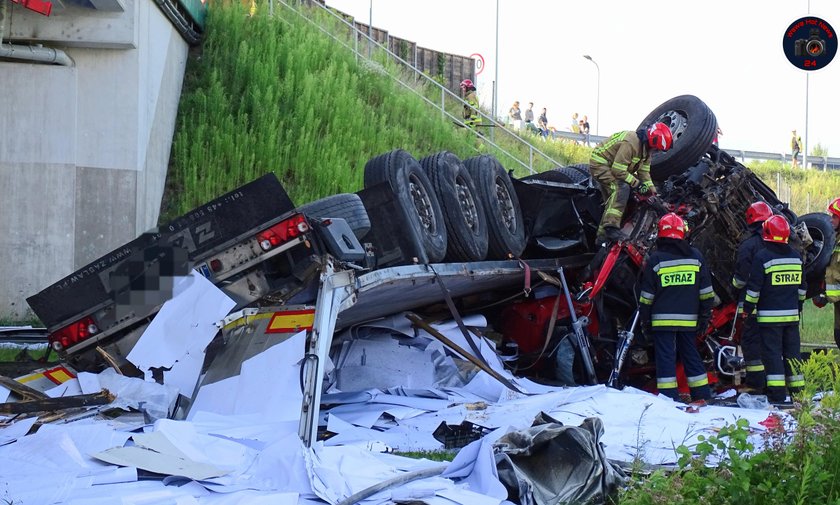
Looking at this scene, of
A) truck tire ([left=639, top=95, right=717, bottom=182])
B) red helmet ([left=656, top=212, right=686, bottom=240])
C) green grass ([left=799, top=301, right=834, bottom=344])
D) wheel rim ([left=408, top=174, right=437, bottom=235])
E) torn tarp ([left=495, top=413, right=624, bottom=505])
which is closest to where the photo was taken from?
torn tarp ([left=495, top=413, right=624, bottom=505])

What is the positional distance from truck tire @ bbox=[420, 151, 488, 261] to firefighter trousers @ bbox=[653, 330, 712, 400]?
162 centimetres

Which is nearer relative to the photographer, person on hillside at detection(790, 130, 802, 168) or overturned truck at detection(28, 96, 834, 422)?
overturned truck at detection(28, 96, 834, 422)

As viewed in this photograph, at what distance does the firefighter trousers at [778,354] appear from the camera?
831 cm

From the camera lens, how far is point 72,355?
6.02 m

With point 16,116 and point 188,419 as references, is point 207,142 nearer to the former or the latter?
point 16,116

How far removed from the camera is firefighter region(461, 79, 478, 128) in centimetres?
2173

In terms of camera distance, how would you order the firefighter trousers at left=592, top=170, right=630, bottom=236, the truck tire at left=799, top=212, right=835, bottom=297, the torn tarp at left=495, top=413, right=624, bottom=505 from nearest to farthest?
the torn tarp at left=495, top=413, right=624, bottom=505, the firefighter trousers at left=592, top=170, right=630, bottom=236, the truck tire at left=799, top=212, right=835, bottom=297

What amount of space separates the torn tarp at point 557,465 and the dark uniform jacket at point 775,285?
411 cm

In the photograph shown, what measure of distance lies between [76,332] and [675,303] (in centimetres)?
465

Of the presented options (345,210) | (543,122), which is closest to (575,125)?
(543,122)

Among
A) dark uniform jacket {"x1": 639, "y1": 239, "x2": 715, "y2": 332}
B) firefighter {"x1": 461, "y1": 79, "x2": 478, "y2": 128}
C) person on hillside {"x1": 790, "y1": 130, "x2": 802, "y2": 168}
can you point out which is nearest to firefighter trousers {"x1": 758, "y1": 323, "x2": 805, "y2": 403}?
dark uniform jacket {"x1": 639, "y1": 239, "x2": 715, "y2": 332}

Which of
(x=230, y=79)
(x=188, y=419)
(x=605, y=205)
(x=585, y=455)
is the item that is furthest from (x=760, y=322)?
(x=230, y=79)

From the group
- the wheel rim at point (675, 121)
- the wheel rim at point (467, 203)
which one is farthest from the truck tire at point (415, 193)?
→ the wheel rim at point (675, 121)

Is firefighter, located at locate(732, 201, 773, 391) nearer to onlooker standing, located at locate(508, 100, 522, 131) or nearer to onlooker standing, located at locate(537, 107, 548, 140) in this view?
onlooker standing, located at locate(508, 100, 522, 131)
